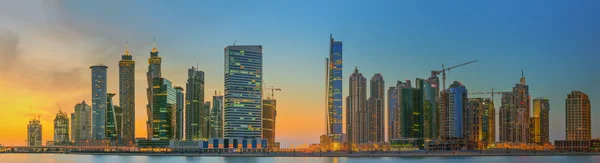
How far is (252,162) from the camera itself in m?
161

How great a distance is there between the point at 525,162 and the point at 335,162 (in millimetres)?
45637

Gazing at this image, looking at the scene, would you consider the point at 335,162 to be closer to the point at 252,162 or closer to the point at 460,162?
the point at 252,162

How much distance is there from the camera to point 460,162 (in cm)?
16075

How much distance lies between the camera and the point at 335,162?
159375 mm

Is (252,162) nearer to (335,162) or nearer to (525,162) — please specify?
(335,162)

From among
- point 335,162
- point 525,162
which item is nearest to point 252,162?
point 335,162

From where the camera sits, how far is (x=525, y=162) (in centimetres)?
16075

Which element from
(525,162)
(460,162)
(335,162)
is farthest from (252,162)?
(525,162)

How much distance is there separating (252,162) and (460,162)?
4988 centimetres

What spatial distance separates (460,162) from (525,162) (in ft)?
51.1

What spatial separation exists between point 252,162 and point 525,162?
6546 centimetres

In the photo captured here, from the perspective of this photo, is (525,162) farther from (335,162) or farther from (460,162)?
(335,162)
